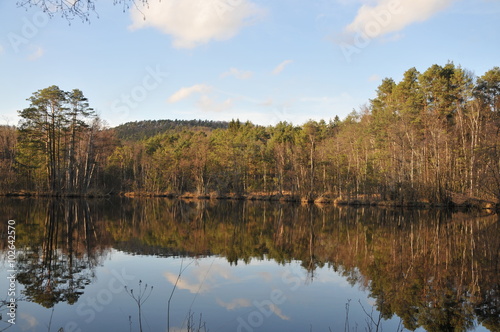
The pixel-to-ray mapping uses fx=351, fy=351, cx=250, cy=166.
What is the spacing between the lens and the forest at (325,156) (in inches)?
1321

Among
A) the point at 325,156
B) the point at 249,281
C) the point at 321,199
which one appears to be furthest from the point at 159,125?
the point at 249,281

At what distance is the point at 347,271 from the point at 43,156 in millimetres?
42772

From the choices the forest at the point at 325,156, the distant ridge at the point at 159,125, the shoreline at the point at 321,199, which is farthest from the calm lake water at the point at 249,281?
the distant ridge at the point at 159,125

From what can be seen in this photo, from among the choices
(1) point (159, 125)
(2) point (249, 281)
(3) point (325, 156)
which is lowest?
(2) point (249, 281)

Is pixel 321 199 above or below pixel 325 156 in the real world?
below

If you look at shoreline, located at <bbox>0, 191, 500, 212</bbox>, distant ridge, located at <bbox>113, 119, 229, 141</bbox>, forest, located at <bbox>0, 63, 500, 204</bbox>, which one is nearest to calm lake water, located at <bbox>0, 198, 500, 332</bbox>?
forest, located at <bbox>0, 63, 500, 204</bbox>

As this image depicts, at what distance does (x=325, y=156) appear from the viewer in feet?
151

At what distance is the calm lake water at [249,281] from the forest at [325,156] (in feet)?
49.1

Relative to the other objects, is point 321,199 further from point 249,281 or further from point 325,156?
point 249,281

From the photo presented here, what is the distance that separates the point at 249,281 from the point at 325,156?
38.3 meters

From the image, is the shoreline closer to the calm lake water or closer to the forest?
the forest

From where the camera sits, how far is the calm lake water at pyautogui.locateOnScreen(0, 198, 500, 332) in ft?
21.6

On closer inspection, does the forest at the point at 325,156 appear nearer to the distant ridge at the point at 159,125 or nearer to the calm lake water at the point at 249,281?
the calm lake water at the point at 249,281

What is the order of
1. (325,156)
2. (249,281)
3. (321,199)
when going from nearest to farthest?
1. (249,281)
2. (321,199)
3. (325,156)
